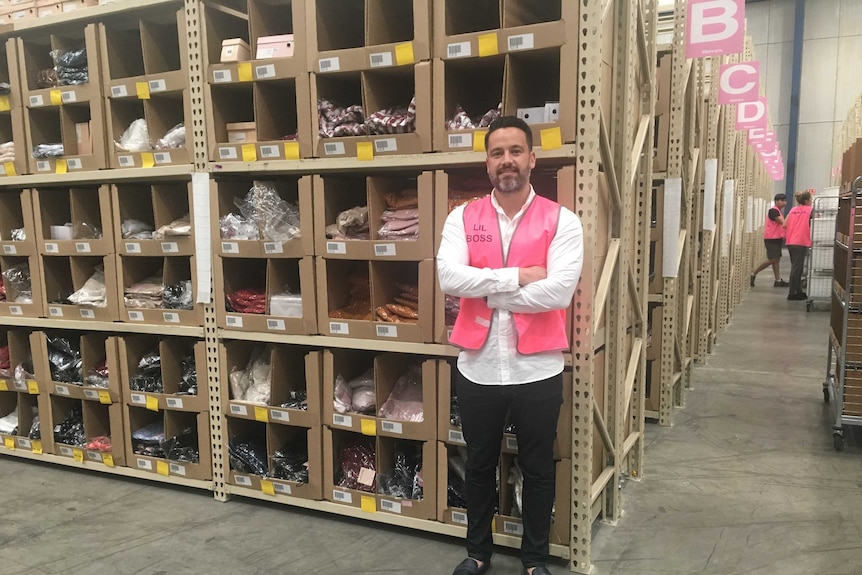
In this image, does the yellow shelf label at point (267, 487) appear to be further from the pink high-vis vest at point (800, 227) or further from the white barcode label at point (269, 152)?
the pink high-vis vest at point (800, 227)

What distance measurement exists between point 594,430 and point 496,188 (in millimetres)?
1282

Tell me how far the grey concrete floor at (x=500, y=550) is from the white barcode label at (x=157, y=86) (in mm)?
2222

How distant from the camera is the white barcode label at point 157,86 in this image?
3283 millimetres

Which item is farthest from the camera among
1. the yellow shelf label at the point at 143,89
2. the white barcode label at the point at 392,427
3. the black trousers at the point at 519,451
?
the yellow shelf label at the point at 143,89

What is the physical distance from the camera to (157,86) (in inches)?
130

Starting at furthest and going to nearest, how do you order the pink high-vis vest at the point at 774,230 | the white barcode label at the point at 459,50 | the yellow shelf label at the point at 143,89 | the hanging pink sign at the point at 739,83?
the pink high-vis vest at the point at 774,230
the hanging pink sign at the point at 739,83
the yellow shelf label at the point at 143,89
the white barcode label at the point at 459,50

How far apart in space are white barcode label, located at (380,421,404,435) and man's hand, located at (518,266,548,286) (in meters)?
1.07

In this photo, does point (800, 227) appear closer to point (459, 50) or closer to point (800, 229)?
point (800, 229)

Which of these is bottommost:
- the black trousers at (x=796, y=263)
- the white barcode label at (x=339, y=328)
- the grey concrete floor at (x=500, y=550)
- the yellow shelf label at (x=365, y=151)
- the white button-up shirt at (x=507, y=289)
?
the grey concrete floor at (x=500, y=550)

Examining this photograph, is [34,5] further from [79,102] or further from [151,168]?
[151,168]

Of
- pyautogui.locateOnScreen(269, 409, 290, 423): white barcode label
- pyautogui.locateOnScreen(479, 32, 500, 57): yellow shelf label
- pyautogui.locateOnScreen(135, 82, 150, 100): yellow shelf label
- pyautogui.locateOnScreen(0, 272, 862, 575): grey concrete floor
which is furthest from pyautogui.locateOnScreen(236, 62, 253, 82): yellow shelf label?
pyautogui.locateOnScreen(0, 272, 862, 575): grey concrete floor

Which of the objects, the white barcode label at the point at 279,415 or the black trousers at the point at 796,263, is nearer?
the white barcode label at the point at 279,415

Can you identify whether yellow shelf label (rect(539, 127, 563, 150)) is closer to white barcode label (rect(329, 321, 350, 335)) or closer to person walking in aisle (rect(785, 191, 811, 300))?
white barcode label (rect(329, 321, 350, 335))

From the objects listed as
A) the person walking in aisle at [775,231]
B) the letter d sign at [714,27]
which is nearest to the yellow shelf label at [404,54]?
the letter d sign at [714,27]
